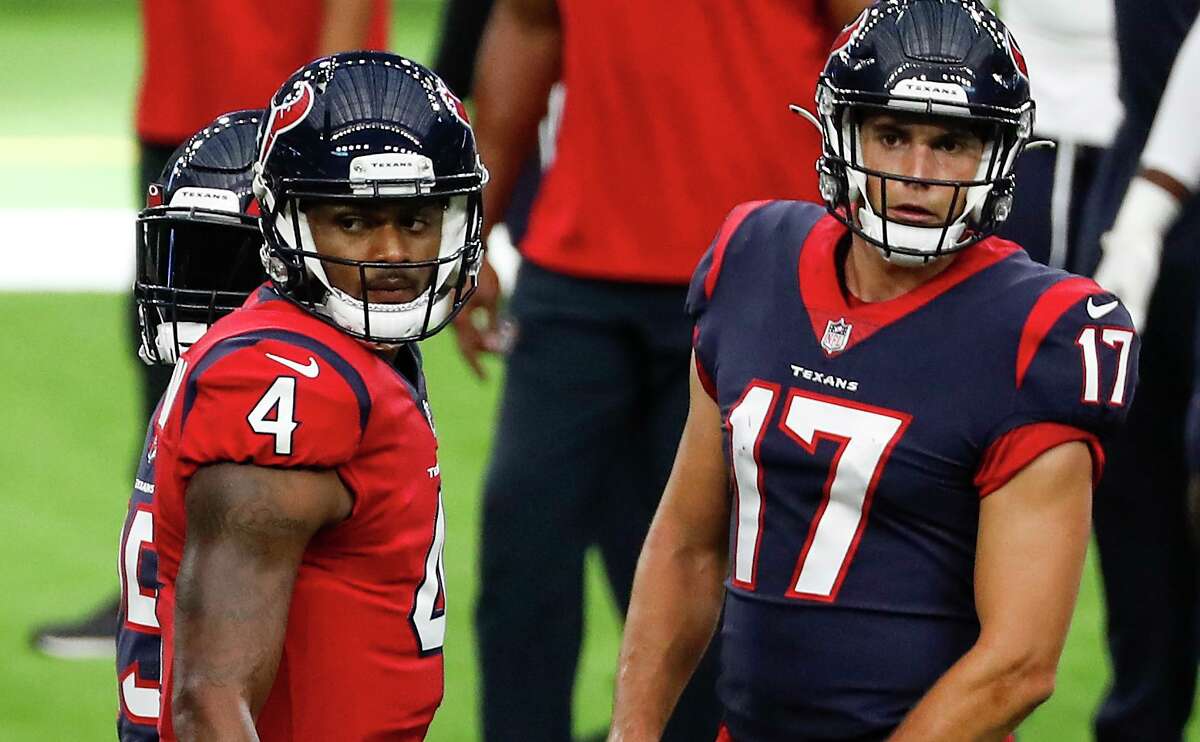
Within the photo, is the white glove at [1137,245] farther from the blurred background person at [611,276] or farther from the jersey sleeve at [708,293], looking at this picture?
the jersey sleeve at [708,293]

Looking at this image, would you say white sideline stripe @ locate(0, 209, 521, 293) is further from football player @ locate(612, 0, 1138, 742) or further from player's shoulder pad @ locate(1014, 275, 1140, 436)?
player's shoulder pad @ locate(1014, 275, 1140, 436)

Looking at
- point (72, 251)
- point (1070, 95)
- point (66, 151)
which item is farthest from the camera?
point (66, 151)

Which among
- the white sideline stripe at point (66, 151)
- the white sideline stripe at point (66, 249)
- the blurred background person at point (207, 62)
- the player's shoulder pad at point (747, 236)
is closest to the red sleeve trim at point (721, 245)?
the player's shoulder pad at point (747, 236)

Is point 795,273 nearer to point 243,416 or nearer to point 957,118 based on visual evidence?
point 957,118

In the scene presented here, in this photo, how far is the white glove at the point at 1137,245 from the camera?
152 inches

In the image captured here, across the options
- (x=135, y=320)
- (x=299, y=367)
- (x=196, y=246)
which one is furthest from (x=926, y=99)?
(x=135, y=320)

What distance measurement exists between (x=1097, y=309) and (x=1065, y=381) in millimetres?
105

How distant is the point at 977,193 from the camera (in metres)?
2.64

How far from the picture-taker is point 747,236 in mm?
2842

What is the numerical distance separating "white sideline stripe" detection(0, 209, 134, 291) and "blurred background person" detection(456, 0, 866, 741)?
15.1 feet

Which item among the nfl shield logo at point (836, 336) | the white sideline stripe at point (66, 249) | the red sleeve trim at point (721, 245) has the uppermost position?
the red sleeve trim at point (721, 245)

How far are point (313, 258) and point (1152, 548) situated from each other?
214 cm

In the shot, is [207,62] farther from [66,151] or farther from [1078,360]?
[66,151]

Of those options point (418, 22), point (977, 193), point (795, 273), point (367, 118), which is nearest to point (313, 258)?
point (367, 118)
